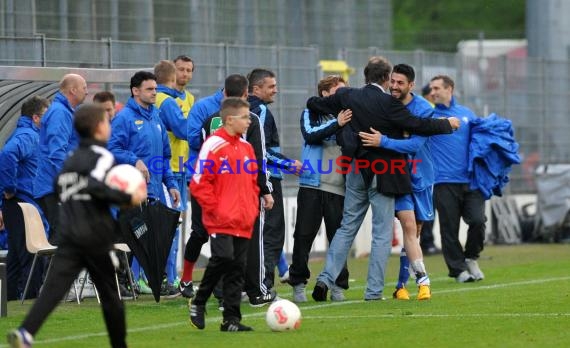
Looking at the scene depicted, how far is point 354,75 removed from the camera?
834 inches

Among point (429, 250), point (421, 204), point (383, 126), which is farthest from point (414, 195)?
point (429, 250)

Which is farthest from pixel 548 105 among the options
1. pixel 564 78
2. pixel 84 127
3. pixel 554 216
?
pixel 84 127

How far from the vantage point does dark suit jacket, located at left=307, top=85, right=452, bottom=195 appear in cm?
1315

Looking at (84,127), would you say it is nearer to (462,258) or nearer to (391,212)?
(391,212)

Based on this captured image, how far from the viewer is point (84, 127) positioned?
363 inches

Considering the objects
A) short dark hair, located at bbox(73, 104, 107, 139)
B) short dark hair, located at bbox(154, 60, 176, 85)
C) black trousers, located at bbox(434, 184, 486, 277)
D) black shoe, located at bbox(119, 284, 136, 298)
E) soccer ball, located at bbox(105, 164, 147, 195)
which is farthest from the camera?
black trousers, located at bbox(434, 184, 486, 277)

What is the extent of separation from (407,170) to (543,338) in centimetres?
349

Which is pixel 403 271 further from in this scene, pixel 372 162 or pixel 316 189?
pixel 372 162

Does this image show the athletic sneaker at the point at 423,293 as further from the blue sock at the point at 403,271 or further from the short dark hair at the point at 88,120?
the short dark hair at the point at 88,120

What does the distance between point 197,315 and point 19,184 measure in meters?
4.60

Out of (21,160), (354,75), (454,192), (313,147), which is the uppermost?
(354,75)

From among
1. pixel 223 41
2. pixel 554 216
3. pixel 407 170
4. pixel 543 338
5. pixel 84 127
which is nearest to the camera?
pixel 84 127

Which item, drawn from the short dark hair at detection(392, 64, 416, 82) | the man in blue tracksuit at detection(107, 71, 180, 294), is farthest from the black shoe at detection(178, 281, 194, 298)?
the short dark hair at detection(392, 64, 416, 82)

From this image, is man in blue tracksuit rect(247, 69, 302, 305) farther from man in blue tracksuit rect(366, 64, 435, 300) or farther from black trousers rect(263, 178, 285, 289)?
man in blue tracksuit rect(366, 64, 435, 300)
